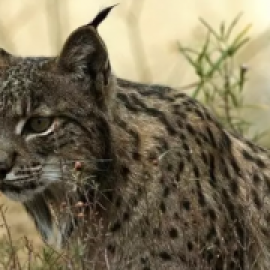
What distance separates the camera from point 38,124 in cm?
460

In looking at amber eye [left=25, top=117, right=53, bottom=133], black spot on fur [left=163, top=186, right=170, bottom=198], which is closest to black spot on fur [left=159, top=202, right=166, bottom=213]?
black spot on fur [left=163, top=186, right=170, bottom=198]

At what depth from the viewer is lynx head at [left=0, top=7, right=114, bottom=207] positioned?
4.53 meters

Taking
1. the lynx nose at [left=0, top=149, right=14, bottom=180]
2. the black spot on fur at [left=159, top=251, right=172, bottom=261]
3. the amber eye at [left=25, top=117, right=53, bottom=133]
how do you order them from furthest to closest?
the black spot on fur at [left=159, top=251, right=172, bottom=261] < the amber eye at [left=25, top=117, right=53, bottom=133] < the lynx nose at [left=0, top=149, right=14, bottom=180]

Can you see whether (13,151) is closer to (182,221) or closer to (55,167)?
(55,167)

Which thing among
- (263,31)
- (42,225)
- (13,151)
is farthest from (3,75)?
(263,31)

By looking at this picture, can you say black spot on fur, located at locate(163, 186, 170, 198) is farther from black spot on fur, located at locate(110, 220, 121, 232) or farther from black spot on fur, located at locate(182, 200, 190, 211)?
black spot on fur, located at locate(110, 220, 121, 232)

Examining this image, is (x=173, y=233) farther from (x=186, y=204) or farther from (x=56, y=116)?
(x=56, y=116)

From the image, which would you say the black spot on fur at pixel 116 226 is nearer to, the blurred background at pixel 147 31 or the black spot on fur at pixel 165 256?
the black spot on fur at pixel 165 256

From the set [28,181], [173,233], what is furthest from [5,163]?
[173,233]

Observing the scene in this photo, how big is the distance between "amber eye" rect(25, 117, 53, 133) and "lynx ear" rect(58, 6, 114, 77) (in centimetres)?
22

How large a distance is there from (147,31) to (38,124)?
13.0 feet

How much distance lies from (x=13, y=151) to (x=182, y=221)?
743 mm

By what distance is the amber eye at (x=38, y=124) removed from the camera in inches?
180

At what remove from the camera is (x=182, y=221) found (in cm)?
480
